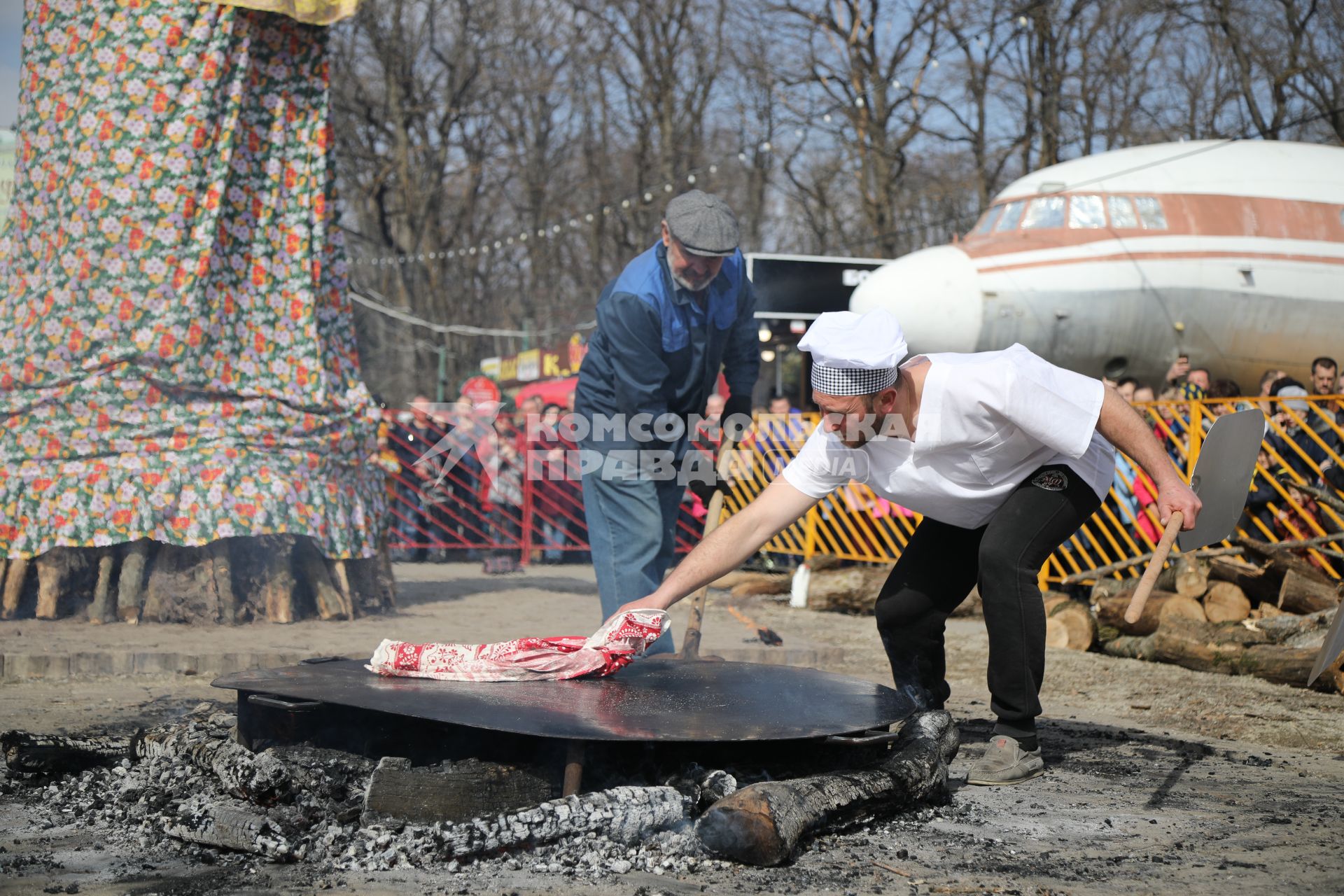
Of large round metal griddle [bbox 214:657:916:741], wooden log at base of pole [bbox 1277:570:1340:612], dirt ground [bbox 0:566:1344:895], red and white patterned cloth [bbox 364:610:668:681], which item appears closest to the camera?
dirt ground [bbox 0:566:1344:895]

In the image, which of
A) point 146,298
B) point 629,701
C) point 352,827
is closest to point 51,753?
point 352,827

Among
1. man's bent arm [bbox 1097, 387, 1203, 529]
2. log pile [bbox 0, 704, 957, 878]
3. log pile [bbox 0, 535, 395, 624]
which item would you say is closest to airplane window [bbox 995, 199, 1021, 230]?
log pile [bbox 0, 535, 395, 624]

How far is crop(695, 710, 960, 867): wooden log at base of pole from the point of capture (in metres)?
3.07

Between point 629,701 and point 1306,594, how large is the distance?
5.27 meters

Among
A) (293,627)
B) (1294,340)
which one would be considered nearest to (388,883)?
(293,627)

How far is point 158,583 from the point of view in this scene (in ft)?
24.9

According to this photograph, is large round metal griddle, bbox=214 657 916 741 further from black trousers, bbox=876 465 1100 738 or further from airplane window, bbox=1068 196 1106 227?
airplane window, bbox=1068 196 1106 227

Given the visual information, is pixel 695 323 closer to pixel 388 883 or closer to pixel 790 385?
pixel 388 883

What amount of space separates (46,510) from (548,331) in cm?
2164

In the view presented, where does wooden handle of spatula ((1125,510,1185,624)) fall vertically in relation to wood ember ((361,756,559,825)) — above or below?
above

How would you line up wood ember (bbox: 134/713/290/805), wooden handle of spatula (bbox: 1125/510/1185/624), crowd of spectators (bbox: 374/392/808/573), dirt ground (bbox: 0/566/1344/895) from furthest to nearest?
crowd of spectators (bbox: 374/392/808/573) → wooden handle of spatula (bbox: 1125/510/1185/624) → wood ember (bbox: 134/713/290/805) → dirt ground (bbox: 0/566/1344/895)

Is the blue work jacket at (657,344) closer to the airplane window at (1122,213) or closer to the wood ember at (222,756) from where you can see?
the wood ember at (222,756)

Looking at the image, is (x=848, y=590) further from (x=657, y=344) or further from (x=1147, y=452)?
(x=1147, y=452)

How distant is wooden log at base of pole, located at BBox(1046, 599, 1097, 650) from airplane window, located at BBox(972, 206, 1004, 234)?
812cm
